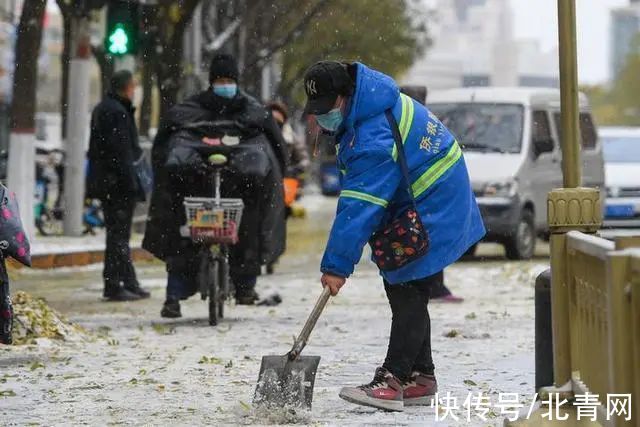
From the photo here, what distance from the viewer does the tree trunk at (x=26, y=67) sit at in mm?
20984

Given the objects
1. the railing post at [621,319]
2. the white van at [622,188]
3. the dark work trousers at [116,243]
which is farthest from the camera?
the white van at [622,188]

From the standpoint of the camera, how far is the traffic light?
21000mm

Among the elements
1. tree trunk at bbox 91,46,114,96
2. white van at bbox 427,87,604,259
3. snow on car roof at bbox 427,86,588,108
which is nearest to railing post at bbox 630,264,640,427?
white van at bbox 427,87,604,259

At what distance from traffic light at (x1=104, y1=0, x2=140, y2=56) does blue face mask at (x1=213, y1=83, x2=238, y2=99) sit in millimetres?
8708

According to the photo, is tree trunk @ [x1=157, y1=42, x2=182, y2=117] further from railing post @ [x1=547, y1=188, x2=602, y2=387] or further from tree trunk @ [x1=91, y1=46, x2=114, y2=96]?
railing post @ [x1=547, y1=188, x2=602, y2=387]

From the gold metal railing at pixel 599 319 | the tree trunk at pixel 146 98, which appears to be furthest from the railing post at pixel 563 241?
the tree trunk at pixel 146 98

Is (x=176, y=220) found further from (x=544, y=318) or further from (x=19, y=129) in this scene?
(x=19, y=129)

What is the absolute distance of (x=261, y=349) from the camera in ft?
35.4

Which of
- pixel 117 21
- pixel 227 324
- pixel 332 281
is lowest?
pixel 227 324

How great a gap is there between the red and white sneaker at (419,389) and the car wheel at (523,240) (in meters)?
12.1

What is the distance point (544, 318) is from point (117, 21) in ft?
45.9

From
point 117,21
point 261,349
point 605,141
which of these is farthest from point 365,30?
point 261,349

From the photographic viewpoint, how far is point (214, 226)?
12.2 meters

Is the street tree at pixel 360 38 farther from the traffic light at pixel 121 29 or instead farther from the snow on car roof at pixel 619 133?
the traffic light at pixel 121 29
